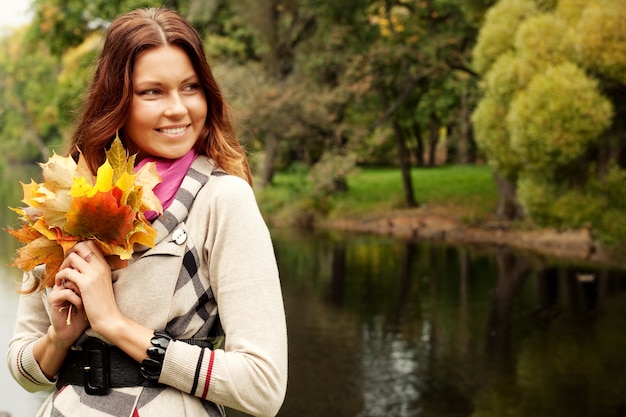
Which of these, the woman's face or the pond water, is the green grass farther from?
the woman's face

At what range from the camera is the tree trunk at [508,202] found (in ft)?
69.0

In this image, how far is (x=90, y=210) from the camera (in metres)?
1.49

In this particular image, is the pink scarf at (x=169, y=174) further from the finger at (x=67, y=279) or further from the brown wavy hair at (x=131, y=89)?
the finger at (x=67, y=279)

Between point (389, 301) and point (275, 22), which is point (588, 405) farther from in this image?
point (275, 22)

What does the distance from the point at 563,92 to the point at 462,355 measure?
16.6 feet

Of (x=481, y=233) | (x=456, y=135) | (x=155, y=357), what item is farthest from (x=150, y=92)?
(x=456, y=135)

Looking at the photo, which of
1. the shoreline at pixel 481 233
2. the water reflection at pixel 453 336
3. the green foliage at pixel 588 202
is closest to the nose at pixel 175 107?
the water reflection at pixel 453 336

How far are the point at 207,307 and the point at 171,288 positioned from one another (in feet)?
0.28

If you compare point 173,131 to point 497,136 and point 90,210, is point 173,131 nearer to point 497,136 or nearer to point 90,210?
point 90,210

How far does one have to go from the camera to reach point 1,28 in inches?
2544

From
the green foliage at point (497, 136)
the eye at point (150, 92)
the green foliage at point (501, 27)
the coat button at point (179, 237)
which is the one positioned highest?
the green foliage at point (501, 27)

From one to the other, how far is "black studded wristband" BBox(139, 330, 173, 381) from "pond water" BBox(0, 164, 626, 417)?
4415 millimetres

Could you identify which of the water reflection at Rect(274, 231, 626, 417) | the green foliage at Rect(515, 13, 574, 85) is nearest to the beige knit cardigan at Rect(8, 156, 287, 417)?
the water reflection at Rect(274, 231, 626, 417)

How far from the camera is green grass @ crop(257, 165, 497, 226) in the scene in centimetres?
2377
